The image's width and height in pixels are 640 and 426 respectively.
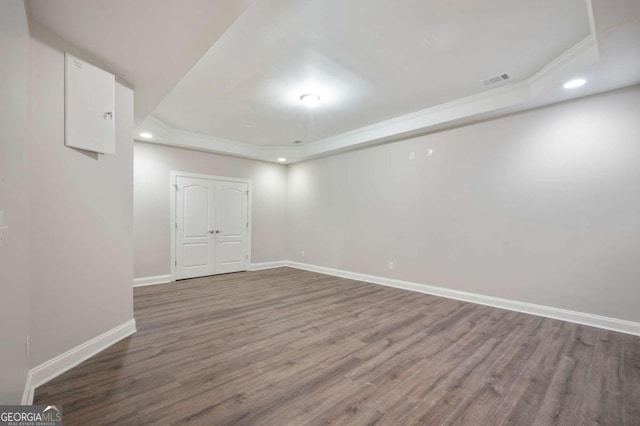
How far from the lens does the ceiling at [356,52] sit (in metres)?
1.99

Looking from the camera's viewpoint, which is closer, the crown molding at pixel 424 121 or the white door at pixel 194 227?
the crown molding at pixel 424 121

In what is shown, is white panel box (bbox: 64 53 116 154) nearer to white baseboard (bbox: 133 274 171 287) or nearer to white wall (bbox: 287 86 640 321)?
white baseboard (bbox: 133 274 171 287)

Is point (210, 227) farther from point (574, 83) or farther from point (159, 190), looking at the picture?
point (574, 83)

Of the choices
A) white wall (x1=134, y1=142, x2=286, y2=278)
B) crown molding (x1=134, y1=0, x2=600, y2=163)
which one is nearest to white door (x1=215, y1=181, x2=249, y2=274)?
white wall (x1=134, y1=142, x2=286, y2=278)

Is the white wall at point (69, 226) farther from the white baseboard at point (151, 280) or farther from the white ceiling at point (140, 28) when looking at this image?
the white baseboard at point (151, 280)

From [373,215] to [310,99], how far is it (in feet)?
8.51

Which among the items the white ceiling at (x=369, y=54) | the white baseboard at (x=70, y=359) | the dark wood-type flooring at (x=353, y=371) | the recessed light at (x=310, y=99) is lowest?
the dark wood-type flooring at (x=353, y=371)

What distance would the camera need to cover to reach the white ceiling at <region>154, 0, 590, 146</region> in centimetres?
221

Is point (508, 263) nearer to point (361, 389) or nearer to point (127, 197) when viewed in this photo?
point (361, 389)

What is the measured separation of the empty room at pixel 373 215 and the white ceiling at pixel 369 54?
0.03 meters

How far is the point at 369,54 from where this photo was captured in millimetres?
2803

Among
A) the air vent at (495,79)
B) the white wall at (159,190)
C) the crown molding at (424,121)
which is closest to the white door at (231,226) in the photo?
the white wall at (159,190)

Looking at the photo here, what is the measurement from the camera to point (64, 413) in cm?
165

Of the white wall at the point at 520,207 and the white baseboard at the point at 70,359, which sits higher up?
the white wall at the point at 520,207
